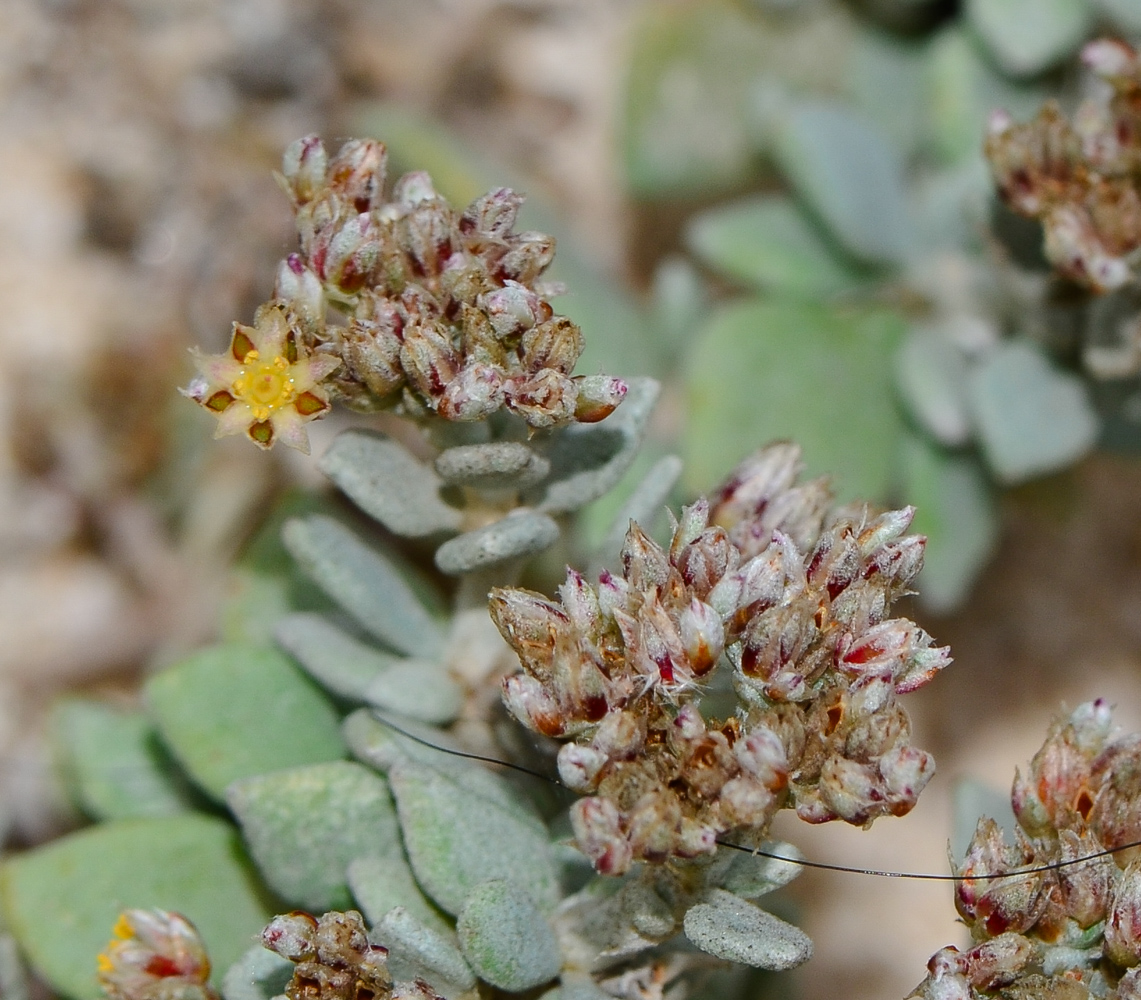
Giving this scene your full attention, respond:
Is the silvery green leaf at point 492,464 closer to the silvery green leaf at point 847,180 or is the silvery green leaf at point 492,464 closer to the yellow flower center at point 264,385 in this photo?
the yellow flower center at point 264,385

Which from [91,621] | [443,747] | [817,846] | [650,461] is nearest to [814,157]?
[650,461]

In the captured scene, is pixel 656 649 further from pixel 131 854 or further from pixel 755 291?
pixel 755 291

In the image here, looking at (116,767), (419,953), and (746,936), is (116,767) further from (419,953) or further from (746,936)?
(746,936)

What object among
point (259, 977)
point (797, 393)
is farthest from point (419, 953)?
point (797, 393)

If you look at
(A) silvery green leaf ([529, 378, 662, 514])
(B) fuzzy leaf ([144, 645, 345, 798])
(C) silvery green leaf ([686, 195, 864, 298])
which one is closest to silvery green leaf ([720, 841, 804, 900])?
(A) silvery green leaf ([529, 378, 662, 514])

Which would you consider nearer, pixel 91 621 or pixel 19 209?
pixel 91 621

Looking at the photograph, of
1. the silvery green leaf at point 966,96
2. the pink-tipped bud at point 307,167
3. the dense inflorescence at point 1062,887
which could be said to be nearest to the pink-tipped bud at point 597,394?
the pink-tipped bud at point 307,167
